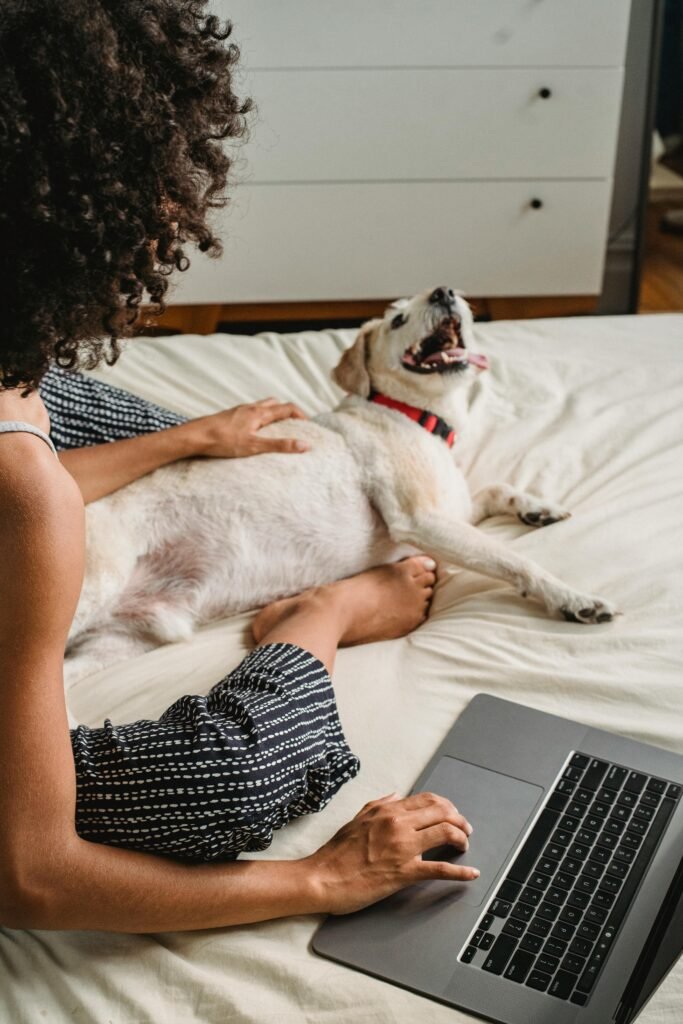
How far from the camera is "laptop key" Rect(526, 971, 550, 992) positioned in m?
0.96

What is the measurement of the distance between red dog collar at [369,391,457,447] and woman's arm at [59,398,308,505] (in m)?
0.22

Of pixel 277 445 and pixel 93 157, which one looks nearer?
pixel 93 157

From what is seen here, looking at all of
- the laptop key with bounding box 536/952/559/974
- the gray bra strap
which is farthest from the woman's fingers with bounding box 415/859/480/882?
the gray bra strap

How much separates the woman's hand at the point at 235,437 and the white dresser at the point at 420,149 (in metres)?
1.32

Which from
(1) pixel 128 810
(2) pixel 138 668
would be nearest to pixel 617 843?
(1) pixel 128 810

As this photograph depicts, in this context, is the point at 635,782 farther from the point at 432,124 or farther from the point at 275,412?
the point at 432,124

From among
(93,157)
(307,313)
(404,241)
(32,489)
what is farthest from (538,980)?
(307,313)

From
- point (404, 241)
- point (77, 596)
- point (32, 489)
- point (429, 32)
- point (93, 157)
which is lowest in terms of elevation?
point (404, 241)

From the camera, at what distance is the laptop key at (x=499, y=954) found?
99cm

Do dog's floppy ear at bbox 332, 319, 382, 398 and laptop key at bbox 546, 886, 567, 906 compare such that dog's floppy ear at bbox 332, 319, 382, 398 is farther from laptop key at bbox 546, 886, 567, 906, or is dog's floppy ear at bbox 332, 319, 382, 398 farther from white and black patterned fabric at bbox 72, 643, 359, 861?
laptop key at bbox 546, 886, 567, 906

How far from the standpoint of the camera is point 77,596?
3.20ft

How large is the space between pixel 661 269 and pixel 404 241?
123 cm

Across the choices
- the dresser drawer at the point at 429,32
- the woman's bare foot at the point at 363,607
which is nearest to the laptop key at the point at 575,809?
the woman's bare foot at the point at 363,607

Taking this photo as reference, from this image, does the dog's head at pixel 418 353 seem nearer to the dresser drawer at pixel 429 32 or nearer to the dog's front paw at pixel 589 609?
the dog's front paw at pixel 589 609
